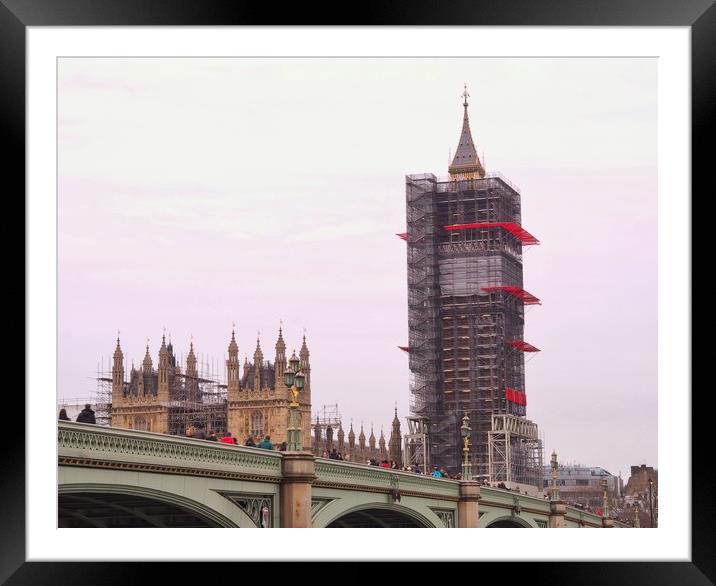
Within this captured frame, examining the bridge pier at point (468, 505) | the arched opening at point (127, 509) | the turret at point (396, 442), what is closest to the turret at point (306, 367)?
the turret at point (396, 442)

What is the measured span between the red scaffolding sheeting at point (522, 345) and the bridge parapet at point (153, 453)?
3209 inches

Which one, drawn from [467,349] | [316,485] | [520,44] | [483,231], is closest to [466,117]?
[483,231]

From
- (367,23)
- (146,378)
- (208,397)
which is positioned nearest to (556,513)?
(146,378)

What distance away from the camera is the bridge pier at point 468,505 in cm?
4009

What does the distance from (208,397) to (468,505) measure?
57621mm

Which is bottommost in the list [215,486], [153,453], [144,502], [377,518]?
[377,518]

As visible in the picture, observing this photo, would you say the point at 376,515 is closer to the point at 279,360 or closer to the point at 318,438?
the point at 318,438

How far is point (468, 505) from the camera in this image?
40500 mm

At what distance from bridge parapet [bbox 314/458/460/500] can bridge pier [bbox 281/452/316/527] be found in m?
1.43

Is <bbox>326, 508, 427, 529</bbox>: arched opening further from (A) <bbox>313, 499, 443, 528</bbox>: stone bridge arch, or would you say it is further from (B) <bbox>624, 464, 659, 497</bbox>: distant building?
(B) <bbox>624, 464, 659, 497</bbox>: distant building

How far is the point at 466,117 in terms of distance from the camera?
119 metres

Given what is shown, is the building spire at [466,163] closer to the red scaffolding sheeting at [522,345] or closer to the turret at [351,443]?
the red scaffolding sheeting at [522,345]

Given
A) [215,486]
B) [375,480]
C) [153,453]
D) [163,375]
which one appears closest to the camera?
[153,453]

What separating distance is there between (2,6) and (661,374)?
6.70 m
